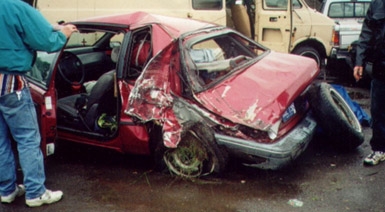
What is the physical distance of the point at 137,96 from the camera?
403cm

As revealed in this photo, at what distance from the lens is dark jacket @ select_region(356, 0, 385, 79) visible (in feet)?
13.2

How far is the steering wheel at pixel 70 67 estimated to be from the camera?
16.7 feet

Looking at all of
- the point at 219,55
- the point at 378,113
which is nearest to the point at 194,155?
the point at 219,55

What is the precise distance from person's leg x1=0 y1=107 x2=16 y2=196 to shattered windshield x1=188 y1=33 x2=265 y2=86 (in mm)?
1773

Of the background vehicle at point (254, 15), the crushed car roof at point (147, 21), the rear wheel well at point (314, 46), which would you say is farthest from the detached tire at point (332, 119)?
the rear wheel well at point (314, 46)

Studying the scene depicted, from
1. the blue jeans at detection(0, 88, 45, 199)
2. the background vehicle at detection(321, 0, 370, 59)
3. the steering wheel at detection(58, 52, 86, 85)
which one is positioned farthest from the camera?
the background vehicle at detection(321, 0, 370, 59)

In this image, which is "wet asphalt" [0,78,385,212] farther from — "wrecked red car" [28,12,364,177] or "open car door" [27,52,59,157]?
"open car door" [27,52,59,157]

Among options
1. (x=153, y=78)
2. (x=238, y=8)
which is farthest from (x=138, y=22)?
(x=238, y=8)

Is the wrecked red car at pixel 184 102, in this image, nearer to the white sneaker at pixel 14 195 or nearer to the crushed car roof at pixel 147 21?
the crushed car roof at pixel 147 21

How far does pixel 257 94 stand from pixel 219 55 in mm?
973

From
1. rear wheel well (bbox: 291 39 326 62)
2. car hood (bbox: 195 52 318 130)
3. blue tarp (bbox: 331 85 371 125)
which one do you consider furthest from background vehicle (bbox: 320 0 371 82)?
car hood (bbox: 195 52 318 130)

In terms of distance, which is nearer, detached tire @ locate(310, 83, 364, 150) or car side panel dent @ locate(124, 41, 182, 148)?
car side panel dent @ locate(124, 41, 182, 148)

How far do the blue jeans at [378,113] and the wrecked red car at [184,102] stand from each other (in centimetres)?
60

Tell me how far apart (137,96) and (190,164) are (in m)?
0.84
